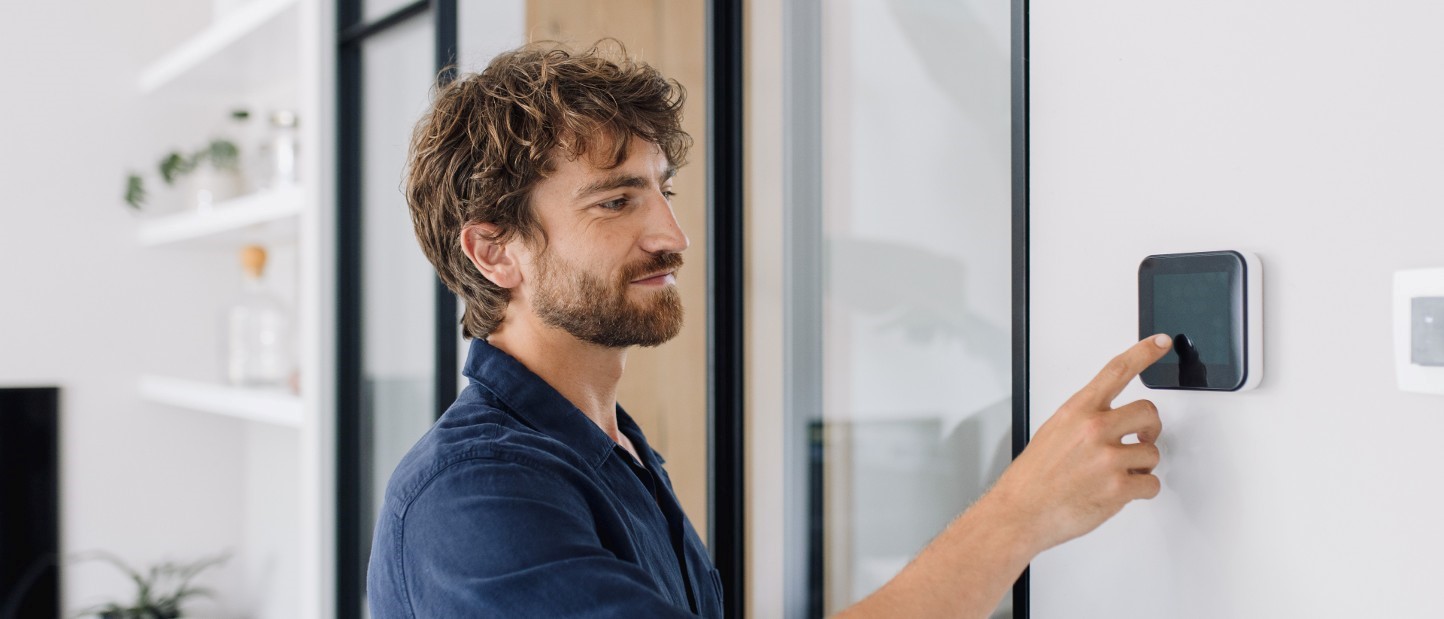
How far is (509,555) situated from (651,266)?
36 cm

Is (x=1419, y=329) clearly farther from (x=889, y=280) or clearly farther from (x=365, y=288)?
(x=365, y=288)

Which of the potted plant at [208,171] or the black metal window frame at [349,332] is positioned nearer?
the black metal window frame at [349,332]

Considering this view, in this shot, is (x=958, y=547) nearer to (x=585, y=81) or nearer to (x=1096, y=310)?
(x=1096, y=310)

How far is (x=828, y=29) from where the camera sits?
128 cm

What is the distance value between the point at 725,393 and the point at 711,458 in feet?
0.31

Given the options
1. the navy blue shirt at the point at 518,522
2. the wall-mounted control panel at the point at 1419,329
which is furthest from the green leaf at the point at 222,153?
the wall-mounted control panel at the point at 1419,329

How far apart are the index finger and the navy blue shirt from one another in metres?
0.34

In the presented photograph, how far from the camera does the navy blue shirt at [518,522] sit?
67 cm

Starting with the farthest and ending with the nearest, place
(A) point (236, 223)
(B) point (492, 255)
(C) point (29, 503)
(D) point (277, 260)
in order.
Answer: (D) point (277, 260), (C) point (29, 503), (A) point (236, 223), (B) point (492, 255)

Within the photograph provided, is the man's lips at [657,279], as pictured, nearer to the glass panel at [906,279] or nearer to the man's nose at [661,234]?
the man's nose at [661,234]

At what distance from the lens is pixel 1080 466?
76 centimetres

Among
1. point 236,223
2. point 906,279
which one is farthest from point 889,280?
point 236,223

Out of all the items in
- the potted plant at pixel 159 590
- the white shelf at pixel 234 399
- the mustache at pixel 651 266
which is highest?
the mustache at pixel 651 266

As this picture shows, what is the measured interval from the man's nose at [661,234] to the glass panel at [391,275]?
908 millimetres
